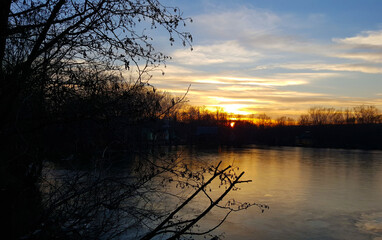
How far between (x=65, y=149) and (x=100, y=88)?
1.36 m

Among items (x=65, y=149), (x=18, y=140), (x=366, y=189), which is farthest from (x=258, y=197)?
(x=18, y=140)

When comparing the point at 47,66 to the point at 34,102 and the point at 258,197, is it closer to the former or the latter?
the point at 34,102

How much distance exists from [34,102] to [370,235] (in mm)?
10015

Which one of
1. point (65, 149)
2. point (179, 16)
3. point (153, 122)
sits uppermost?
point (179, 16)

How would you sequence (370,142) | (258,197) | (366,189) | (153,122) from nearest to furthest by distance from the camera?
(153,122) < (258,197) < (366,189) < (370,142)

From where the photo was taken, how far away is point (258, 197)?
1484 cm

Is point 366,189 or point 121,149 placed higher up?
point 121,149

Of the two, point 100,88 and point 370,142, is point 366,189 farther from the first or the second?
point 370,142

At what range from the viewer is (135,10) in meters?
3.14

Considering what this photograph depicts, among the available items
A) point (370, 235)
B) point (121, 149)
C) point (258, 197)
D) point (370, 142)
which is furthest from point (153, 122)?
point (370, 142)

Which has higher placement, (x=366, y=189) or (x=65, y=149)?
(x=65, y=149)

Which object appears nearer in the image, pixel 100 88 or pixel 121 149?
pixel 100 88

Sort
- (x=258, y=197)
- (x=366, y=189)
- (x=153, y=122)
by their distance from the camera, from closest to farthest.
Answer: (x=153, y=122), (x=258, y=197), (x=366, y=189)

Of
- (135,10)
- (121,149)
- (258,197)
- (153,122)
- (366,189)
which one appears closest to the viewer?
(135,10)
